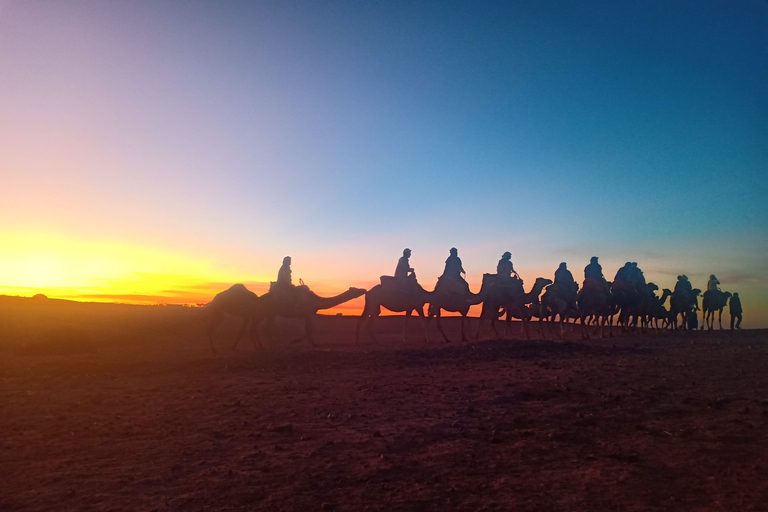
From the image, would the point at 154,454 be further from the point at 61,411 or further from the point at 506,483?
the point at 506,483

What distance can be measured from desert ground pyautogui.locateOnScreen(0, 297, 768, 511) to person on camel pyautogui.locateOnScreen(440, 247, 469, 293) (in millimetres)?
8566

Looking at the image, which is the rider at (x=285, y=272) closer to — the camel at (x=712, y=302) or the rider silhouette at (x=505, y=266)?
the rider silhouette at (x=505, y=266)

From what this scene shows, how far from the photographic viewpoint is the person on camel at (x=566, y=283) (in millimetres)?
24031

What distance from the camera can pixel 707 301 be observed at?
33562mm

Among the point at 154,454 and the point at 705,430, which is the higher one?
the point at 705,430

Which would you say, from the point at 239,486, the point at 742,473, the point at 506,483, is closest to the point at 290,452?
the point at 239,486

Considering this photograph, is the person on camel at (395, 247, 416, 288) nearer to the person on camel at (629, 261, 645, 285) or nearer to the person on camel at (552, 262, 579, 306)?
the person on camel at (552, 262, 579, 306)

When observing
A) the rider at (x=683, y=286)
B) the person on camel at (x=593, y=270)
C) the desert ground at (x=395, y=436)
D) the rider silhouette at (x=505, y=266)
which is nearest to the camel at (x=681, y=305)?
the rider at (x=683, y=286)

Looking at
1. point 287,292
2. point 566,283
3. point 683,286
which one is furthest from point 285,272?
point 683,286

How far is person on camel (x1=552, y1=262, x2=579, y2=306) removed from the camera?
78.8 feet

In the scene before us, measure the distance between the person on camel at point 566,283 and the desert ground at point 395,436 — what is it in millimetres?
10097

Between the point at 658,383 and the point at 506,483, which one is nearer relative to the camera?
the point at 506,483

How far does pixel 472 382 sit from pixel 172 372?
25.7ft

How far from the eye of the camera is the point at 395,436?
734 centimetres
